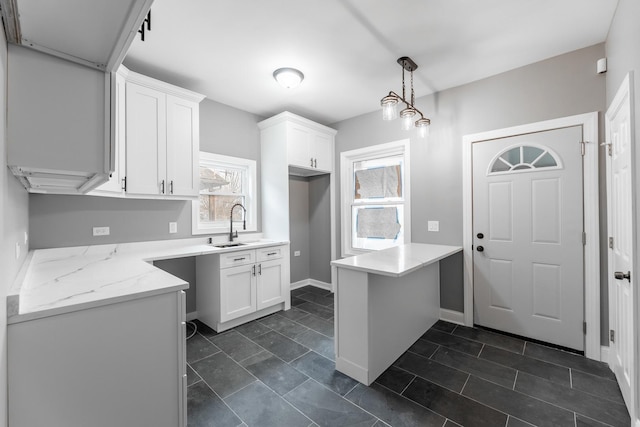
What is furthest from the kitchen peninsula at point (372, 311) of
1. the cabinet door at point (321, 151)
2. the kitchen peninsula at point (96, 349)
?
the cabinet door at point (321, 151)

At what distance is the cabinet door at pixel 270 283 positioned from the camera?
128 inches

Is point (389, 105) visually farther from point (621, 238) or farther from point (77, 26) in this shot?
point (77, 26)

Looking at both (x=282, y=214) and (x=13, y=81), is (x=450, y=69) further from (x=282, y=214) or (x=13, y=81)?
(x=13, y=81)

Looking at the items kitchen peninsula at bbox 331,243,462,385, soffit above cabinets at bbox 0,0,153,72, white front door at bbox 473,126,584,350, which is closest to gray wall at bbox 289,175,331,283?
kitchen peninsula at bbox 331,243,462,385

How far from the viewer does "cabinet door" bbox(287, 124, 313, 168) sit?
3.64 meters

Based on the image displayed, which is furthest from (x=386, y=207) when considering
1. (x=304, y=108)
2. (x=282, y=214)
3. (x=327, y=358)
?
(x=327, y=358)

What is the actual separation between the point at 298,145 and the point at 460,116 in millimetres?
1976

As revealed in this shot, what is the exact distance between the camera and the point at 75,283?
1459 millimetres

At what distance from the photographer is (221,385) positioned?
2.01m

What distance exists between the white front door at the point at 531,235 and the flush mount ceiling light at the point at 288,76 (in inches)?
79.1

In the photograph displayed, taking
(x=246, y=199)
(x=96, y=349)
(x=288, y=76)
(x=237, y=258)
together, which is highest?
(x=288, y=76)

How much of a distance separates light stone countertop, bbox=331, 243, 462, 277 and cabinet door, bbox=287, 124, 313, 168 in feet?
5.75

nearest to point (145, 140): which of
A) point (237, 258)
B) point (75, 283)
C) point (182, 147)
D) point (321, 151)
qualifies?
point (182, 147)

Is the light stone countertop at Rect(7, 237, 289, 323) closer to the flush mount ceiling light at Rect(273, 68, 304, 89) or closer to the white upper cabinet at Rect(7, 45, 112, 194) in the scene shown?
the white upper cabinet at Rect(7, 45, 112, 194)
